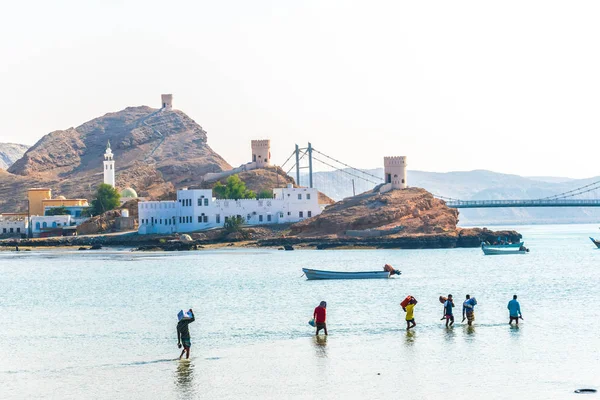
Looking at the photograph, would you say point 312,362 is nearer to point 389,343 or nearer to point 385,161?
point 389,343

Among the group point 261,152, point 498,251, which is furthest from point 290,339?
point 261,152

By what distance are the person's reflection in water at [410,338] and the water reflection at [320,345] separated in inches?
125

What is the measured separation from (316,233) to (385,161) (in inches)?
886

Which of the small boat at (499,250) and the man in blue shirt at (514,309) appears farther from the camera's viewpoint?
the small boat at (499,250)

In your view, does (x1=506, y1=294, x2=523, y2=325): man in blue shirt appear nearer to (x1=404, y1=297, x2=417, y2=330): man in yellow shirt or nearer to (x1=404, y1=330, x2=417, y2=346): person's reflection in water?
(x1=404, y1=297, x2=417, y2=330): man in yellow shirt

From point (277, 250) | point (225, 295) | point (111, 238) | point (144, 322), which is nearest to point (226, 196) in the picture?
point (111, 238)

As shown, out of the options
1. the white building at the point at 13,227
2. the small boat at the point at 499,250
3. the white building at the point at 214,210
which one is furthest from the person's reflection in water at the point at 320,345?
the white building at the point at 13,227

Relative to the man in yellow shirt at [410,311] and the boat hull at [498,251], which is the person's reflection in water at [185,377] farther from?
the boat hull at [498,251]

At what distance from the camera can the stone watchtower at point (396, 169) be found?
164 metres

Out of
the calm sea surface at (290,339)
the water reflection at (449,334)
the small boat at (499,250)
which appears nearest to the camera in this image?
the calm sea surface at (290,339)

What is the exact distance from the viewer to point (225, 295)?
69.2 meters

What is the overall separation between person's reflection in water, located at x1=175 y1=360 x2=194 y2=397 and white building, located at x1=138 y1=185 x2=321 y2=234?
117363mm

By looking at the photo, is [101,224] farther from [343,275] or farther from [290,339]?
[290,339]

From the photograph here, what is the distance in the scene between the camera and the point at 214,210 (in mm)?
156625
